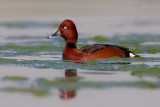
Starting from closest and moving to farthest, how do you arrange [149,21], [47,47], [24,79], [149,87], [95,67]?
1. [149,87]
2. [24,79]
3. [95,67]
4. [47,47]
5. [149,21]

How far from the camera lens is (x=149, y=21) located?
25.6 metres

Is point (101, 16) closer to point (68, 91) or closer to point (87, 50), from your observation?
point (87, 50)

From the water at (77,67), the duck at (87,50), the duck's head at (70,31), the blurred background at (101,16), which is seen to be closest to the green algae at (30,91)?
the water at (77,67)

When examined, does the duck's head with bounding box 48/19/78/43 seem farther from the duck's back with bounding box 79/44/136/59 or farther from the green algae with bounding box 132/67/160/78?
the green algae with bounding box 132/67/160/78

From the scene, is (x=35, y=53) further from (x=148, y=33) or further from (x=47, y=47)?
(x=148, y=33)

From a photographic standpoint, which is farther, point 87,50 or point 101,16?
point 101,16

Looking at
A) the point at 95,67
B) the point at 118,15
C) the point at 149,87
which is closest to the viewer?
the point at 149,87

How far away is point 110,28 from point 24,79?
11797 mm

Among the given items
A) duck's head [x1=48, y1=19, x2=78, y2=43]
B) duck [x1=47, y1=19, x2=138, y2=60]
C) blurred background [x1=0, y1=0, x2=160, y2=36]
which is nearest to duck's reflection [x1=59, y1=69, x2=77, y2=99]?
duck [x1=47, y1=19, x2=138, y2=60]

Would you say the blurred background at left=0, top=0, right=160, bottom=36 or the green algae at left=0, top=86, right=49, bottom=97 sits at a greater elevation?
the blurred background at left=0, top=0, right=160, bottom=36

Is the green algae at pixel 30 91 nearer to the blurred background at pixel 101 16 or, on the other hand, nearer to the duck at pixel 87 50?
the duck at pixel 87 50

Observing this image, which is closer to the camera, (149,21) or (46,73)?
(46,73)

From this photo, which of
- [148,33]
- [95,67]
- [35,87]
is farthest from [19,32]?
[35,87]

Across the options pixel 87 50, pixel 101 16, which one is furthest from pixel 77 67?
pixel 101 16
